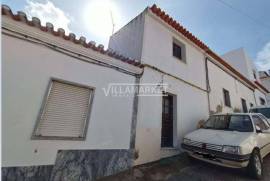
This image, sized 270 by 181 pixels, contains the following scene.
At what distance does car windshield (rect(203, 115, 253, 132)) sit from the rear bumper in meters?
1.06

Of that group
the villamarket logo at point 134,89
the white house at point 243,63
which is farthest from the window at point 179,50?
the white house at point 243,63

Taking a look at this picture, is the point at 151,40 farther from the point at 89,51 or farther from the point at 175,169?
the point at 175,169

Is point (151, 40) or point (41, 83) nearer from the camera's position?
point (41, 83)

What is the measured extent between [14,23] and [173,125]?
5724 mm

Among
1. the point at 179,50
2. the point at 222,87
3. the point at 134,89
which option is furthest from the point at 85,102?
the point at 222,87

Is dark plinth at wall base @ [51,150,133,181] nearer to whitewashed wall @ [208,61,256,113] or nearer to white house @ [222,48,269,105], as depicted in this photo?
whitewashed wall @ [208,61,256,113]

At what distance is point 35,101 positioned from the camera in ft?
9.97

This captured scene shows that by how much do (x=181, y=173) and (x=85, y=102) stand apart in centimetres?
333

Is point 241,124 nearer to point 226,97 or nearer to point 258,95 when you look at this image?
point 226,97

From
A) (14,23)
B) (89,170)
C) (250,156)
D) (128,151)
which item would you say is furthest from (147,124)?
(14,23)

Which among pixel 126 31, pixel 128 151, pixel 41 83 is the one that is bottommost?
pixel 128 151

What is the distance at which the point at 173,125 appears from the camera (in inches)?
229

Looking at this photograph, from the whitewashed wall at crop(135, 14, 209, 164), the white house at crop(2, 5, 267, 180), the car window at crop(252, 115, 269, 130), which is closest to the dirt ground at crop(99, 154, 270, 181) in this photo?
the white house at crop(2, 5, 267, 180)

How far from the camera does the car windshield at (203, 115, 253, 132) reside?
14.3 feet
